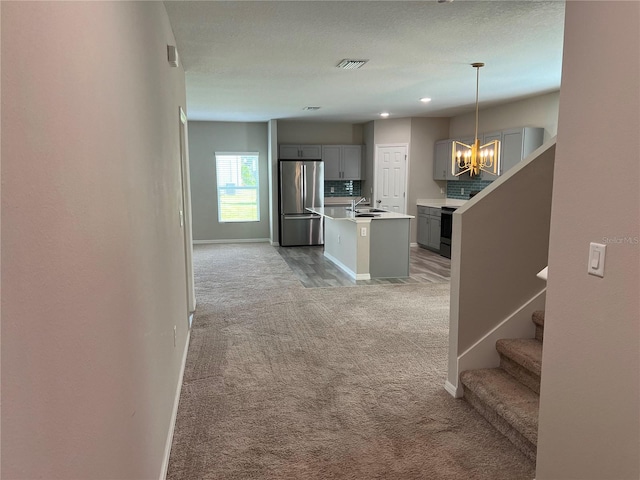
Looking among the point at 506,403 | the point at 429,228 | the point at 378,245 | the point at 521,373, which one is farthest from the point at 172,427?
the point at 429,228

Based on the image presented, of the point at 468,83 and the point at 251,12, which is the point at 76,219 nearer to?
the point at 251,12

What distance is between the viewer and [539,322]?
2.90 meters

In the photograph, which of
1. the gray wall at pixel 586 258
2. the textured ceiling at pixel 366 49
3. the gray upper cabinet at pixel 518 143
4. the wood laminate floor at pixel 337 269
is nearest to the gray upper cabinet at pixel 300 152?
the wood laminate floor at pixel 337 269

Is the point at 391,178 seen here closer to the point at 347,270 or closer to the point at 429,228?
the point at 429,228

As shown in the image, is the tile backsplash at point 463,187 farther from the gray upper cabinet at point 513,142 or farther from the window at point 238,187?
the window at point 238,187

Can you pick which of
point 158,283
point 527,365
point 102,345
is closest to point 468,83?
point 527,365

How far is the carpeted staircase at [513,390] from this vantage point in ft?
8.01

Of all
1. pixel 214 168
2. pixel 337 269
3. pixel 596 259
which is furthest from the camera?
pixel 214 168

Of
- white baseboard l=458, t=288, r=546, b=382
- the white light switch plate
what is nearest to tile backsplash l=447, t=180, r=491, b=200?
white baseboard l=458, t=288, r=546, b=382

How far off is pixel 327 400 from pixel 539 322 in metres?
1.44

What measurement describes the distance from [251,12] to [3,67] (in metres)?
2.77

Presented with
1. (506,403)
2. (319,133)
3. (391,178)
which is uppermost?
(319,133)

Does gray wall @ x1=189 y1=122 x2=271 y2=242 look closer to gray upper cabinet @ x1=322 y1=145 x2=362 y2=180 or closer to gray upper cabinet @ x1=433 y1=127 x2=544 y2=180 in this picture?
gray upper cabinet @ x1=322 y1=145 x2=362 y2=180

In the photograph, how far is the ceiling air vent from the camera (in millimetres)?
4500
